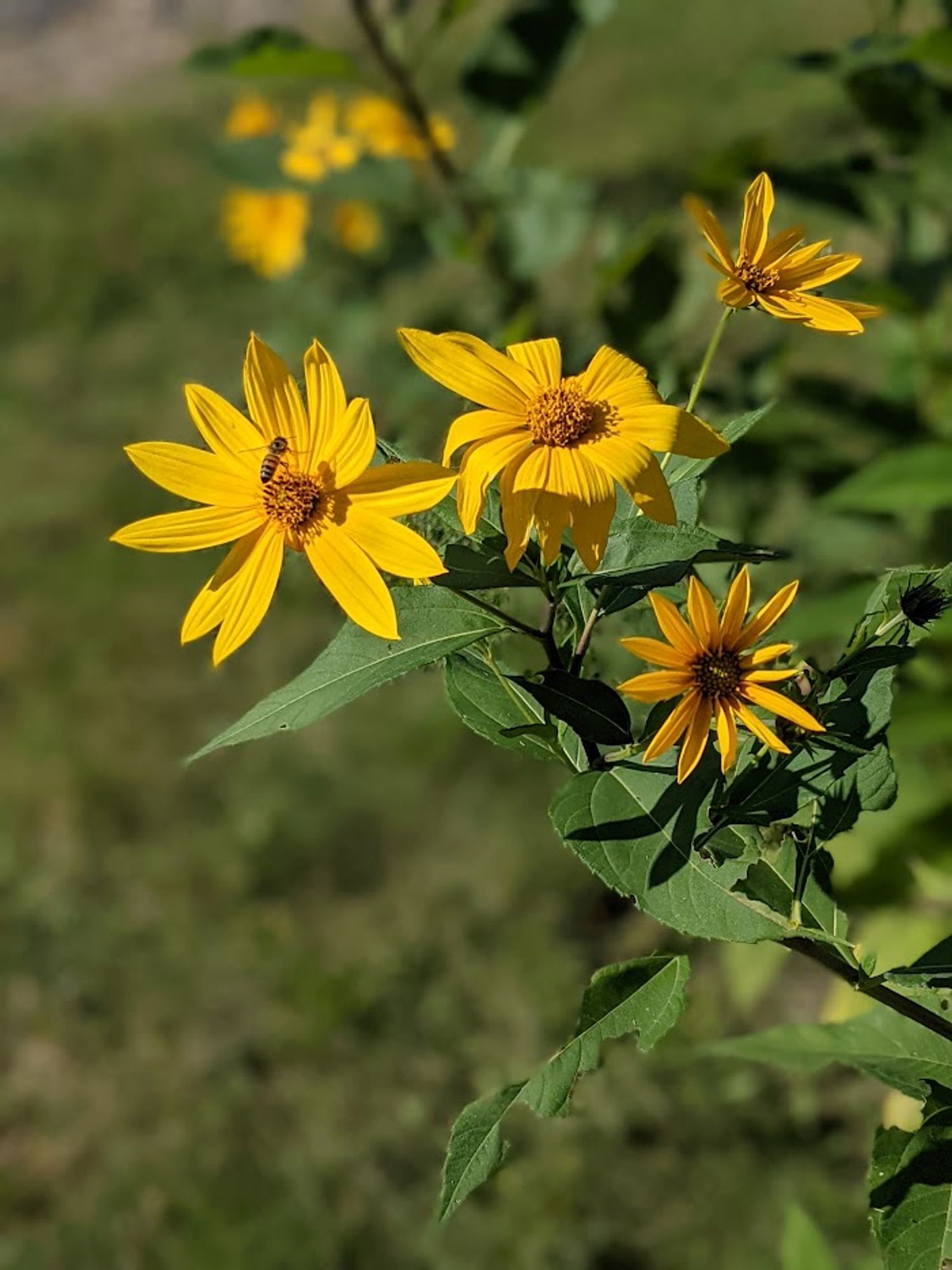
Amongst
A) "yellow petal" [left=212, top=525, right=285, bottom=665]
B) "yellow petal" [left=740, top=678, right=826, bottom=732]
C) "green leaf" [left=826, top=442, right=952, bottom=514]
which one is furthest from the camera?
"green leaf" [left=826, top=442, right=952, bottom=514]

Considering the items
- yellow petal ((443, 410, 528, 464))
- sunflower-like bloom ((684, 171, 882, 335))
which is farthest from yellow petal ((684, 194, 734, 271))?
yellow petal ((443, 410, 528, 464))

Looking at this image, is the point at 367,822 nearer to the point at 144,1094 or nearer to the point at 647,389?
Answer: the point at 144,1094

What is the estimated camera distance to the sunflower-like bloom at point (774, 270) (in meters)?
1.14

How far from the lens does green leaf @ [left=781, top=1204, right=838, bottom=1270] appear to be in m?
1.77

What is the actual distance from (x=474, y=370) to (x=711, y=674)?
0.32 m

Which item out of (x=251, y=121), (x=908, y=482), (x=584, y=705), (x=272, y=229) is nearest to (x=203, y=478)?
(x=584, y=705)

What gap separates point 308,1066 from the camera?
3.59 metres

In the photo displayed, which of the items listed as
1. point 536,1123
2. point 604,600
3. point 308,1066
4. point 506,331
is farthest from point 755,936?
point 308,1066

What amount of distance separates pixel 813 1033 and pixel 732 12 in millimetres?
7828

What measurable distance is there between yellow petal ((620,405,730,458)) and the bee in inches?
12.1

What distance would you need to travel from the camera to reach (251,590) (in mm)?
1151

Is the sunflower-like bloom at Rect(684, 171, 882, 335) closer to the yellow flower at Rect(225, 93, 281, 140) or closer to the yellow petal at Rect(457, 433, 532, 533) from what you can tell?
the yellow petal at Rect(457, 433, 532, 533)

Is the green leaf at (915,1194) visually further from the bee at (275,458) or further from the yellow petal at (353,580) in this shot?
the bee at (275,458)

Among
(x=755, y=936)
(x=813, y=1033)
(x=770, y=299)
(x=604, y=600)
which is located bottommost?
(x=813, y=1033)
